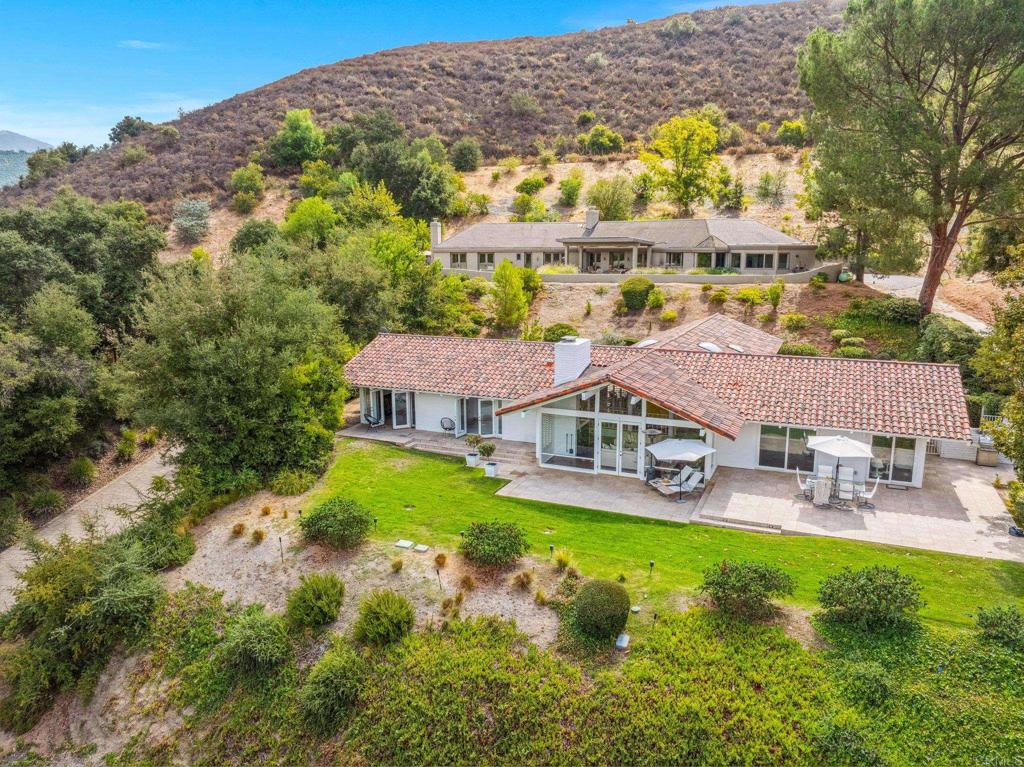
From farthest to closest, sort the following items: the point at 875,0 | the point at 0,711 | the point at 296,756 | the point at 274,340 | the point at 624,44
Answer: the point at 624,44
the point at 875,0
the point at 274,340
the point at 0,711
the point at 296,756

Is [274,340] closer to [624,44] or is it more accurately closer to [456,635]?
[456,635]

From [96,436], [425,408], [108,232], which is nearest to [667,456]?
[425,408]

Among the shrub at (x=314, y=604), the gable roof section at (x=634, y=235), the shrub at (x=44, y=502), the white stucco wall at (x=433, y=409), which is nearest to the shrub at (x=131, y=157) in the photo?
the gable roof section at (x=634, y=235)

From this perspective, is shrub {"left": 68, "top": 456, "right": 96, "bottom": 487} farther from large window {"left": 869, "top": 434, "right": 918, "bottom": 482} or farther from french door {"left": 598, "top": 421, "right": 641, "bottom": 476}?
large window {"left": 869, "top": 434, "right": 918, "bottom": 482}

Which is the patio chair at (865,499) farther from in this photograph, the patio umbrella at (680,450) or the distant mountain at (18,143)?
the distant mountain at (18,143)

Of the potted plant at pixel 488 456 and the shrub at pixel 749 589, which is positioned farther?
the potted plant at pixel 488 456
